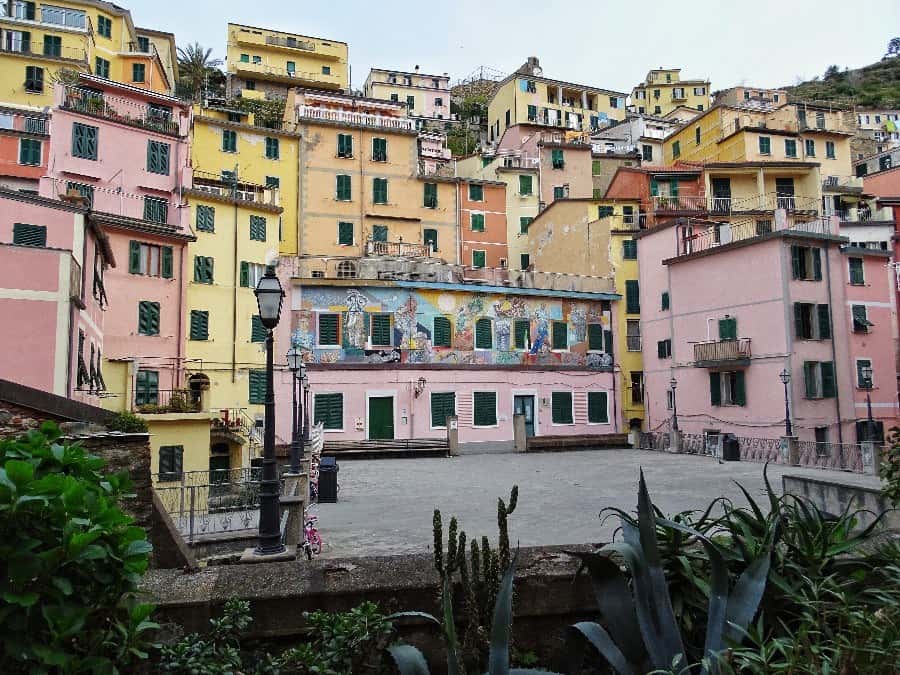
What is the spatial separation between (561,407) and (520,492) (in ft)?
59.8

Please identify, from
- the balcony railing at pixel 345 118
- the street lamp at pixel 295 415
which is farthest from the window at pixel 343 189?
the street lamp at pixel 295 415

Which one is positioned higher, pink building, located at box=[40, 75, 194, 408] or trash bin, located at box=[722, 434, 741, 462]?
pink building, located at box=[40, 75, 194, 408]

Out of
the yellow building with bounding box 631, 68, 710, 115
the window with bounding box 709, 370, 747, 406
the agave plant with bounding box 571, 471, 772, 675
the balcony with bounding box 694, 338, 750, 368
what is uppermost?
the yellow building with bounding box 631, 68, 710, 115

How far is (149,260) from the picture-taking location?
89.1ft

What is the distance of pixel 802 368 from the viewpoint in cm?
2809

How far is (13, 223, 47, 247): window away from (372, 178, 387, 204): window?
24.1 meters

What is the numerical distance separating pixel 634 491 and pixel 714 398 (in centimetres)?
1594

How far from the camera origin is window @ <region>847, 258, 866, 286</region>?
30.0 metres

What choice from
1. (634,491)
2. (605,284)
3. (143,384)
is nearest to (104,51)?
(143,384)

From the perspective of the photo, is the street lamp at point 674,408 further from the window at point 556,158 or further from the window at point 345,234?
the window at point 556,158

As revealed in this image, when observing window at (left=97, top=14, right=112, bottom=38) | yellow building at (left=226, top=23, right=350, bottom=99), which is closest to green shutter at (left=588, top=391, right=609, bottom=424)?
yellow building at (left=226, top=23, right=350, bottom=99)

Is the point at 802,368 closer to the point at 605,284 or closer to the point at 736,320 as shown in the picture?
the point at 736,320

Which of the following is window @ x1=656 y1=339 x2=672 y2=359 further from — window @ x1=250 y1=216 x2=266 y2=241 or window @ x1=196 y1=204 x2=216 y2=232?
window @ x1=196 y1=204 x2=216 y2=232

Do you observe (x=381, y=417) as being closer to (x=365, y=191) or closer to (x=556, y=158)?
(x=365, y=191)
